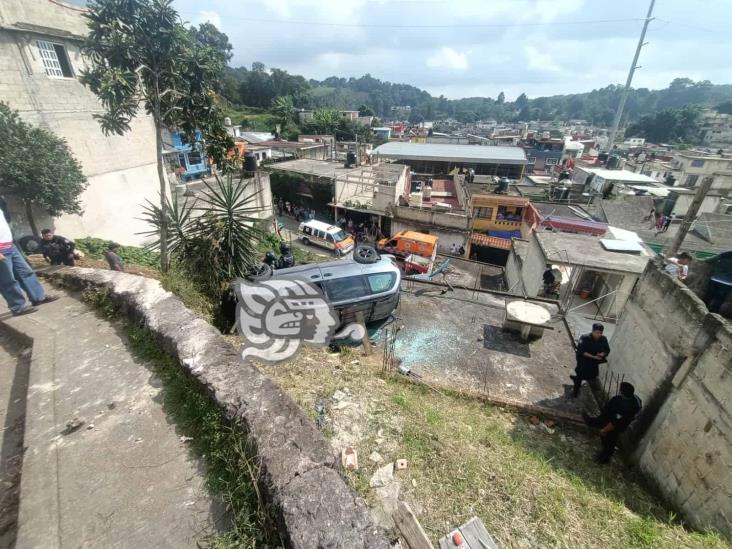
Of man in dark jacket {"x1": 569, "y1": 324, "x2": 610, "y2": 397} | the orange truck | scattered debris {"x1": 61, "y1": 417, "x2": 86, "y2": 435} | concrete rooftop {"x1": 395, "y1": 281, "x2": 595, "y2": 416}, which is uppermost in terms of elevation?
scattered debris {"x1": 61, "y1": 417, "x2": 86, "y2": 435}

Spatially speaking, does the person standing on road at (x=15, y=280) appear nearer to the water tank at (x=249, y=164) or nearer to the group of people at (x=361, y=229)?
the water tank at (x=249, y=164)

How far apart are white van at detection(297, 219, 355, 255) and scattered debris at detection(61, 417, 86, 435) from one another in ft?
50.6

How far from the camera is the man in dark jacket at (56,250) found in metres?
7.24

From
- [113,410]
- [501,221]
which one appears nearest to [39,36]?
[113,410]

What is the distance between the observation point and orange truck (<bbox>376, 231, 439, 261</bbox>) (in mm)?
16109

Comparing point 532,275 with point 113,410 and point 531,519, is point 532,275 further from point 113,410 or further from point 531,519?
point 113,410

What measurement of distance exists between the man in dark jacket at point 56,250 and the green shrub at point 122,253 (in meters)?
2.45

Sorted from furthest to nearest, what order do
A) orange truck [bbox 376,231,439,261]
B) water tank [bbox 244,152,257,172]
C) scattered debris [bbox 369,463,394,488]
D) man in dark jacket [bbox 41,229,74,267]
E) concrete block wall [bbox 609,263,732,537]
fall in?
water tank [bbox 244,152,257,172]
orange truck [bbox 376,231,439,261]
man in dark jacket [bbox 41,229,74,267]
concrete block wall [bbox 609,263,732,537]
scattered debris [bbox 369,463,394,488]

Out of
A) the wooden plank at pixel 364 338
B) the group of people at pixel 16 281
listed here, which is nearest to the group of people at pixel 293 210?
the wooden plank at pixel 364 338

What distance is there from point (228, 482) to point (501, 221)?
20880 mm

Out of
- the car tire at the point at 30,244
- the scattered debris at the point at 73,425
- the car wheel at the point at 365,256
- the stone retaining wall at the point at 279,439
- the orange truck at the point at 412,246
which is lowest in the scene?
the orange truck at the point at 412,246

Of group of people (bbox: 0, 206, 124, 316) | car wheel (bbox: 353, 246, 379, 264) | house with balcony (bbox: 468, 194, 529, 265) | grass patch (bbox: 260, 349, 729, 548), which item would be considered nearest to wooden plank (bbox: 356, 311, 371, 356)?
grass patch (bbox: 260, 349, 729, 548)

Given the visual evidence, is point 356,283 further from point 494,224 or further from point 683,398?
point 494,224

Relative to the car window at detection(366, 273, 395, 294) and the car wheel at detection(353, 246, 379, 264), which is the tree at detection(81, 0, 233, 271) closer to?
the car wheel at detection(353, 246, 379, 264)
